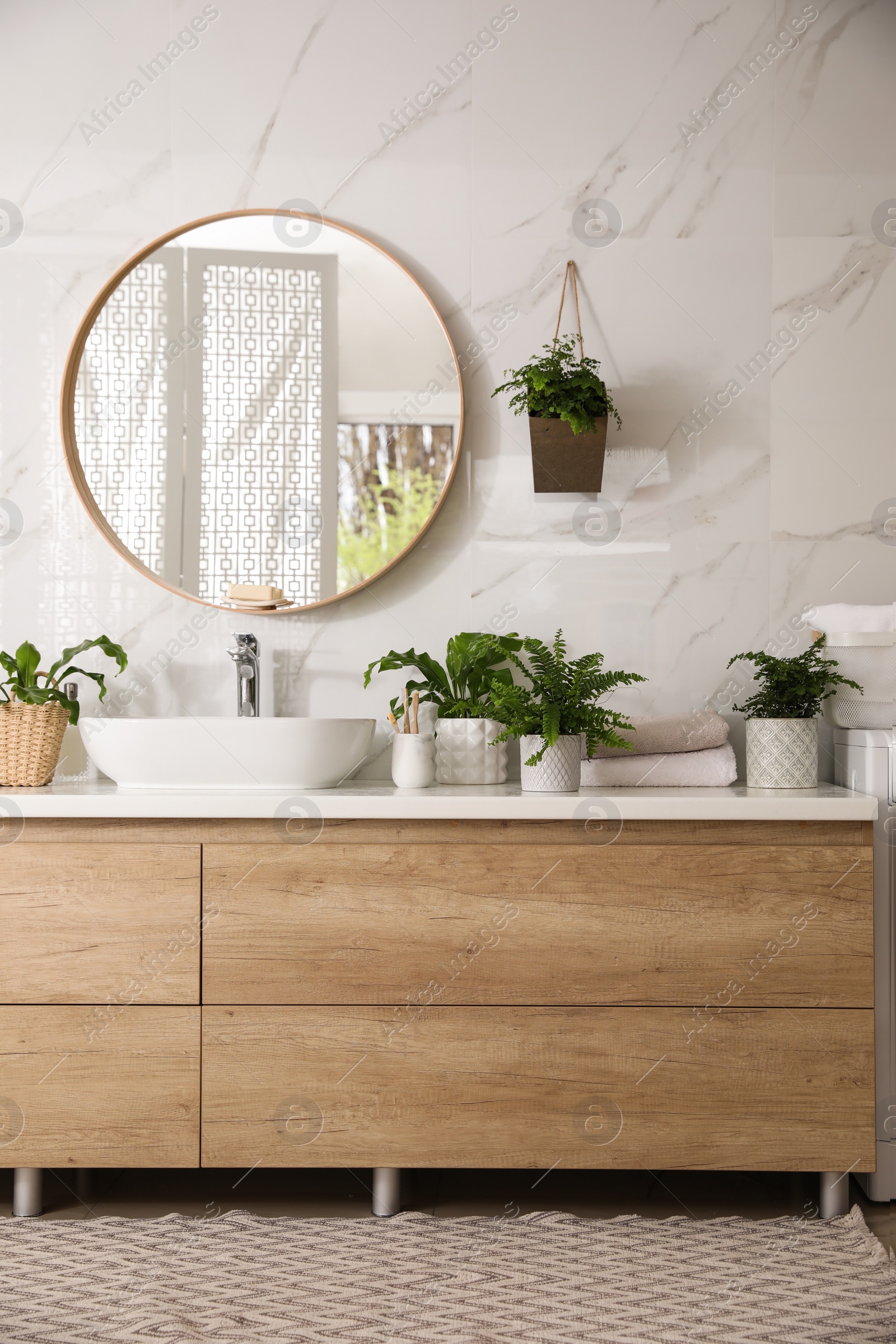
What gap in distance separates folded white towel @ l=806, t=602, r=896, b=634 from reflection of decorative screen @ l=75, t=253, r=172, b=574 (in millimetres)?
1288

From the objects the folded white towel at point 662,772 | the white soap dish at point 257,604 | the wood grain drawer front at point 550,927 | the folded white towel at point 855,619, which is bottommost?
the wood grain drawer front at point 550,927

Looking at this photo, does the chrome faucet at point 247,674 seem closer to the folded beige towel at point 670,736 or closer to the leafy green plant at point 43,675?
the leafy green plant at point 43,675

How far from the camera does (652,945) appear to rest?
153 cm

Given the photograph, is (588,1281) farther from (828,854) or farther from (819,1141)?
(828,854)

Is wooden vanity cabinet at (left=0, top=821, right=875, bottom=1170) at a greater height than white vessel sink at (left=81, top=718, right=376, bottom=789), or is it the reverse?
white vessel sink at (left=81, top=718, right=376, bottom=789)

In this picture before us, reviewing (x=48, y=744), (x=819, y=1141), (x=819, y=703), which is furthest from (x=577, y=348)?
(x=819, y=1141)

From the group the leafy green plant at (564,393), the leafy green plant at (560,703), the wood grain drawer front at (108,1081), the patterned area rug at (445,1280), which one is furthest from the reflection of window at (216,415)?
the patterned area rug at (445,1280)

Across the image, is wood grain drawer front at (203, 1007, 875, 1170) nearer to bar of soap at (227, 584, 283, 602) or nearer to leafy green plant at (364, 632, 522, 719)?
leafy green plant at (364, 632, 522, 719)

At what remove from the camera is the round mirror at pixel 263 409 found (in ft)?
6.56

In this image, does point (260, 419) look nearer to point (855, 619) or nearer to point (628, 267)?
point (628, 267)

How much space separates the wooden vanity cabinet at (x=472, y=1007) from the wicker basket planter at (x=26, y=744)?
26 centimetres

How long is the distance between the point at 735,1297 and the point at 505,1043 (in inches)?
18.0

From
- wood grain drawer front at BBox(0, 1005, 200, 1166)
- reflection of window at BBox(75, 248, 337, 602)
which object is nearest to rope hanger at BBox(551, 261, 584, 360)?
reflection of window at BBox(75, 248, 337, 602)

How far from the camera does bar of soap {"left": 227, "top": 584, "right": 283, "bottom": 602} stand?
1964 millimetres
